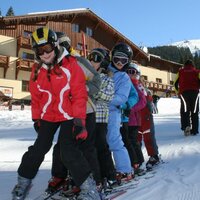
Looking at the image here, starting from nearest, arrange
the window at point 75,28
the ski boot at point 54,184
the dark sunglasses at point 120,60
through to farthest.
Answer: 1. the ski boot at point 54,184
2. the dark sunglasses at point 120,60
3. the window at point 75,28

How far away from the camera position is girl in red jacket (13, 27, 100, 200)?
3188 millimetres

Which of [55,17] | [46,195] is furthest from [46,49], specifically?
[55,17]

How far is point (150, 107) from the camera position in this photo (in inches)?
223

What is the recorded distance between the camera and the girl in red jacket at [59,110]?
3.19 metres

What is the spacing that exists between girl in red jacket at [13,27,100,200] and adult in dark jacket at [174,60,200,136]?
5.61m

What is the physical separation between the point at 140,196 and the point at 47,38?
161 centimetres

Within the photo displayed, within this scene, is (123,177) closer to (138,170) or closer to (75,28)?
(138,170)

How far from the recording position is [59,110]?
326 cm

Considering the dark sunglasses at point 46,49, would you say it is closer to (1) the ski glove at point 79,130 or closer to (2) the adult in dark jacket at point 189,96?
(1) the ski glove at point 79,130

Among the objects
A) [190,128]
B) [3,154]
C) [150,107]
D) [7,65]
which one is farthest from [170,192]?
[7,65]

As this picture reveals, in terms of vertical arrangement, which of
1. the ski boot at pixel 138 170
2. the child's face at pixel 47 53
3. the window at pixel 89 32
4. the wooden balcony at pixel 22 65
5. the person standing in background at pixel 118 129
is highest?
the window at pixel 89 32

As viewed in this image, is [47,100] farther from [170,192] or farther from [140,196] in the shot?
[170,192]

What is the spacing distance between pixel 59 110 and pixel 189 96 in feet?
19.7

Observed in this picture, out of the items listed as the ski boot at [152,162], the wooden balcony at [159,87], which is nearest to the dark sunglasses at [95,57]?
the ski boot at [152,162]
